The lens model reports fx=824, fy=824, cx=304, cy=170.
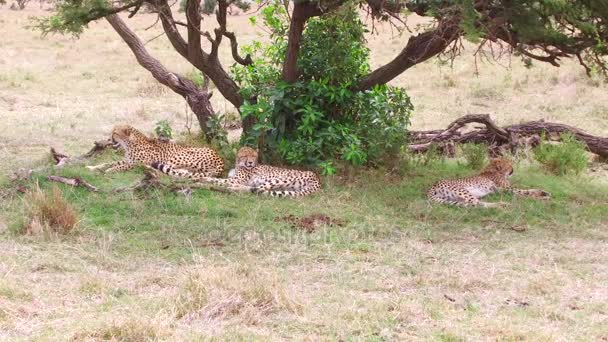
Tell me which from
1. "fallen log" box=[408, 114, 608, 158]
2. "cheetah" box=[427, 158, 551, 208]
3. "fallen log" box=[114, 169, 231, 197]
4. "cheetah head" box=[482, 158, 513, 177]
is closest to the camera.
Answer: "fallen log" box=[114, 169, 231, 197]

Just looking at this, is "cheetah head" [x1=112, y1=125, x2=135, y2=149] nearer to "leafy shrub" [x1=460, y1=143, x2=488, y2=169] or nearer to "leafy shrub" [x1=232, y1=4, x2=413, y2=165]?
"leafy shrub" [x1=232, y1=4, x2=413, y2=165]

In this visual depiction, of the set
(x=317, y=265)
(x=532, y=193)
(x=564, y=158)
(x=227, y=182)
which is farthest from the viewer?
(x=564, y=158)

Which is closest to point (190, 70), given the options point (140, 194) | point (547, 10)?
point (140, 194)

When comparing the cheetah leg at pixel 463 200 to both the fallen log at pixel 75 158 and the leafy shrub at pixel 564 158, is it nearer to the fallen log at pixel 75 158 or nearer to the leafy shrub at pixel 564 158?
the leafy shrub at pixel 564 158

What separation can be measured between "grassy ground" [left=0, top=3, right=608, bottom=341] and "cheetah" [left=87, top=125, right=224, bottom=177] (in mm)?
354

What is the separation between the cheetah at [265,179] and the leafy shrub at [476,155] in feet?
7.44

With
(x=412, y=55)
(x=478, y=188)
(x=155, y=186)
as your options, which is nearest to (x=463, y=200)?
(x=478, y=188)

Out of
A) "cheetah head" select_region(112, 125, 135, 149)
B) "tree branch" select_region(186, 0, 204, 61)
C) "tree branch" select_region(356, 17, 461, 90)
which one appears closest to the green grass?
"cheetah head" select_region(112, 125, 135, 149)

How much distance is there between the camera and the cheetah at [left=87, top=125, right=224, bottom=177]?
900 cm

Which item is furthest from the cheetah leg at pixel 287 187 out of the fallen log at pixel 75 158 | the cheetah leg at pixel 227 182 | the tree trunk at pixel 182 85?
the fallen log at pixel 75 158

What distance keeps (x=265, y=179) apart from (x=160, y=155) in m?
1.49

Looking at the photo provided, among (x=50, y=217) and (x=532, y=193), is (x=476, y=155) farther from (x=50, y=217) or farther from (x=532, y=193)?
(x=50, y=217)

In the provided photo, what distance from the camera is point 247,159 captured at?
28.3 feet

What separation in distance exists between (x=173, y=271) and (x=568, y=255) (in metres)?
3.07
